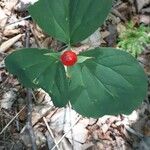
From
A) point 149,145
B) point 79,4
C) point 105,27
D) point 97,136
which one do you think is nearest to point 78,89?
point 79,4

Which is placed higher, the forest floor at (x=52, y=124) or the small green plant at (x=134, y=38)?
the small green plant at (x=134, y=38)

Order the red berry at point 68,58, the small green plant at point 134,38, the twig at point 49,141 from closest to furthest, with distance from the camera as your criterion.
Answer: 1. the red berry at point 68,58
2. the twig at point 49,141
3. the small green plant at point 134,38

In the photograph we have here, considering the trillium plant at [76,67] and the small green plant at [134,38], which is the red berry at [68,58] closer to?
the trillium plant at [76,67]

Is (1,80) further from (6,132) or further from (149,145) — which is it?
(149,145)

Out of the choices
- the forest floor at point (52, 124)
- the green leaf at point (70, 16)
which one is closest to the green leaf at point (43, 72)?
the green leaf at point (70, 16)

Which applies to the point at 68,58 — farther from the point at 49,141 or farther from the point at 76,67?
the point at 49,141

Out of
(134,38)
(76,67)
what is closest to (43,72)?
(76,67)
